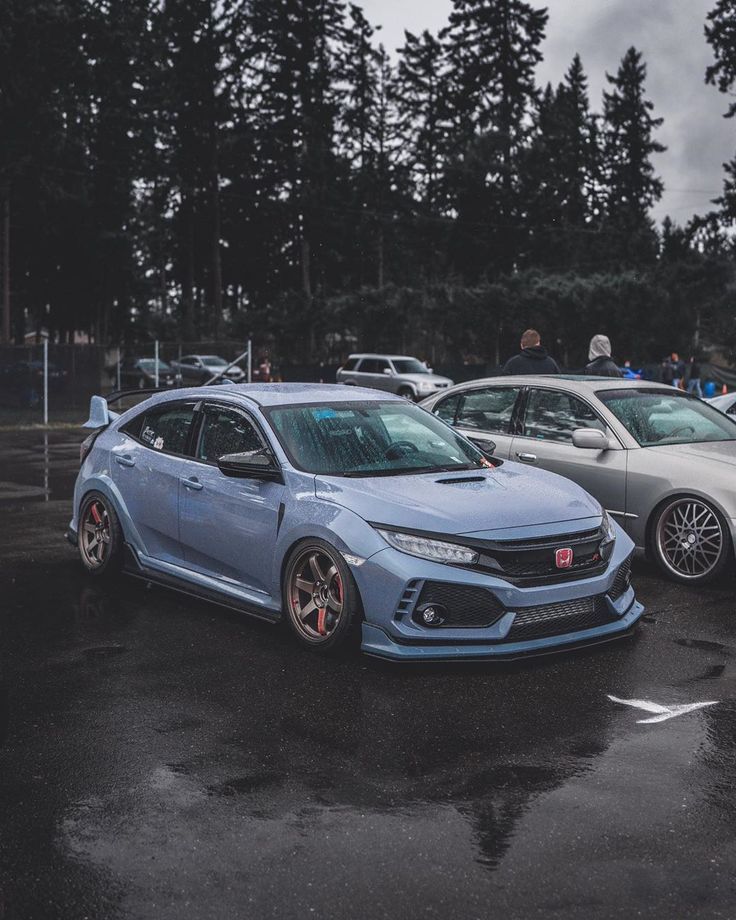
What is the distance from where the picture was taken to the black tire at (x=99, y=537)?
795cm

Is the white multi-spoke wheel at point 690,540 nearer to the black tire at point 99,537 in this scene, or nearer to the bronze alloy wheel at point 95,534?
the black tire at point 99,537

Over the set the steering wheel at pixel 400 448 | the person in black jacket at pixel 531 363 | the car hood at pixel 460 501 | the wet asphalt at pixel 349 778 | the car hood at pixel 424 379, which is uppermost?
the person in black jacket at pixel 531 363

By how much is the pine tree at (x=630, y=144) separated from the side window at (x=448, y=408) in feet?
204

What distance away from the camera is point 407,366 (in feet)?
123

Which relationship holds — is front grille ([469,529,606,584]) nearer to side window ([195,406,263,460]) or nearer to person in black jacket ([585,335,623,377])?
side window ([195,406,263,460])

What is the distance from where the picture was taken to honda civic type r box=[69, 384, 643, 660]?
5.73 meters

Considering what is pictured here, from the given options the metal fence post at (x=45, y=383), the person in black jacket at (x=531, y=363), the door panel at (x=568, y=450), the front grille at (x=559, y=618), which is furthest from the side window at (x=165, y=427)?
the metal fence post at (x=45, y=383)

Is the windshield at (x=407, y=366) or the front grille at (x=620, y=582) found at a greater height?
the windshield at (x=407, y=366)

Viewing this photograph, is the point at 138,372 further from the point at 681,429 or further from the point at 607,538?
the point at 607,538

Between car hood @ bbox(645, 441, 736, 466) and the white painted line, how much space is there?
3.14 meters

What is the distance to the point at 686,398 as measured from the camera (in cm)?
956

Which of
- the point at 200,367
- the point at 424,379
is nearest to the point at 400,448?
the point at 424,379

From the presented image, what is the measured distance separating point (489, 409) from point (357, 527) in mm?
4175

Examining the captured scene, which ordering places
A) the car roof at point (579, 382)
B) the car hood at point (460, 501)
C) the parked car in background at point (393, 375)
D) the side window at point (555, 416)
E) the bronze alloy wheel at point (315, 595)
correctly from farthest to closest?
the parked car in background at point (393, 375) → the car roof at point (579, 382) → the side window at point (555, 416) → the bronze alloy wheel at point (315, 595) → the car hood at point (460, 501)
